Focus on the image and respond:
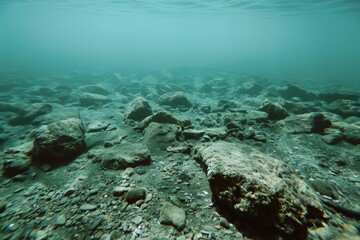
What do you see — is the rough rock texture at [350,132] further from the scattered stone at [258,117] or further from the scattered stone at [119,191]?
the scattered stone at [119,191]

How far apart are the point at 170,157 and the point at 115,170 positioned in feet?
4.84

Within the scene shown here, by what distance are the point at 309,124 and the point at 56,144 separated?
8.59 meters

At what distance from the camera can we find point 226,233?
269 cm

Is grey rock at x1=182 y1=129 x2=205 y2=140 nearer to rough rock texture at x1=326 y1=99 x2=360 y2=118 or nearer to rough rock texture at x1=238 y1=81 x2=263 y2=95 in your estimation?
rough rock texture at x1=326 y1=99 x2=360 y2=118

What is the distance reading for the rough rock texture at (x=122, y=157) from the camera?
14.7ft

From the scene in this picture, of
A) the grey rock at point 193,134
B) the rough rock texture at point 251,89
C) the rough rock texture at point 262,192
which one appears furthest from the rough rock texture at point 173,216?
the rough rock texture at point 251,89

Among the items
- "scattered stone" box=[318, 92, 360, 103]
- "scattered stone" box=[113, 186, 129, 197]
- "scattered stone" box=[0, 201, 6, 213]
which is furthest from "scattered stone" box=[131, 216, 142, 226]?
"scattered stone" box=[318, 92, 360, 103]

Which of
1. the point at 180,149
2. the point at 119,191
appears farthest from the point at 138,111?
the point at 119,191

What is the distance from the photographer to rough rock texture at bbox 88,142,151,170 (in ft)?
14.7

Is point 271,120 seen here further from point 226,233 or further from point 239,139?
point 226,233

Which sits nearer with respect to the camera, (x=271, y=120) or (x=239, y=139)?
(x=239, y=139)

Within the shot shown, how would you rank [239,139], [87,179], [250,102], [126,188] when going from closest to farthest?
[126,188] < [87,179] < [239,139] < [250,102]

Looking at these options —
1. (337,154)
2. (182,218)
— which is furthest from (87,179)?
(337,154)

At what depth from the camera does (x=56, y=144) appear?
505 centimetres
